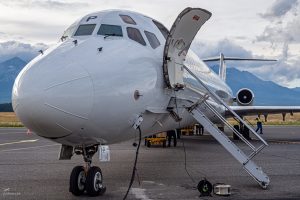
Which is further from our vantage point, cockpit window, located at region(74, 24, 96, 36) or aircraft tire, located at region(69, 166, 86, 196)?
cockpit window, located at region(74, 24, 96, 36)

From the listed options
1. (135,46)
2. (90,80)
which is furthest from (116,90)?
(135,46)

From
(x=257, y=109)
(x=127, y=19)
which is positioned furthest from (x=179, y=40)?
(x=257, y=109)

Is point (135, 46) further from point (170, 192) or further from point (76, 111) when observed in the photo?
point (170, 192)

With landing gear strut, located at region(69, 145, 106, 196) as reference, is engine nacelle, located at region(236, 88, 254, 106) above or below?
above

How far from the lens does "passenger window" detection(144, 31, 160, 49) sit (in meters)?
8.81

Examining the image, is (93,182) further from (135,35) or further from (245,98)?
(245,98)

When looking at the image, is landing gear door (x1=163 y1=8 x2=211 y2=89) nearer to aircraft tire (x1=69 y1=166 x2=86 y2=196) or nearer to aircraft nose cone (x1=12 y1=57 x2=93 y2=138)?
aircraft tire (x1=69 y1=166 x2=86 y2=196)

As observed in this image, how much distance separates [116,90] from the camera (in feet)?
22.9

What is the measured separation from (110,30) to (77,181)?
110 inches

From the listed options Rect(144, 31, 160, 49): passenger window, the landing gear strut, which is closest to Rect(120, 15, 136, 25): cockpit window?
Rect(144, 31, 160, 49): passenger window

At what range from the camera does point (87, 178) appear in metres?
7.69

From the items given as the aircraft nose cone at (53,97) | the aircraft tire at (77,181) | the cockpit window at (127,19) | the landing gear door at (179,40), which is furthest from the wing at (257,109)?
the aircraft nose cone at (53,97)

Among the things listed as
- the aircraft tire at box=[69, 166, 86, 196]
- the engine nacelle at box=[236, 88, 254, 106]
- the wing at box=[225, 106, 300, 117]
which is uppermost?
the engine nacelle at box=[236, 88, 254, 106]

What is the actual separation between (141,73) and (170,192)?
2384mm
